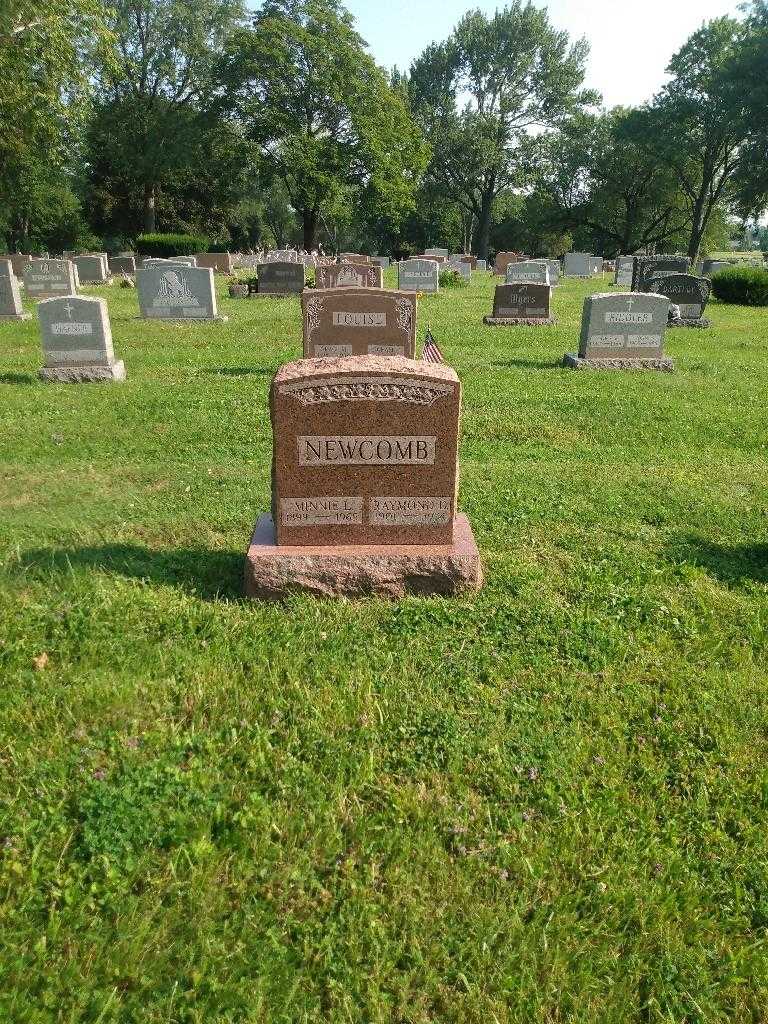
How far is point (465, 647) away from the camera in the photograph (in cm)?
361

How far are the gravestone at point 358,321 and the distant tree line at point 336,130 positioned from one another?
1625 centimetres

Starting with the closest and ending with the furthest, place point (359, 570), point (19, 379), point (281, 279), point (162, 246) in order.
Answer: point (359, 570) → point (19, 379) → point (281, 279) → point (162, 246)

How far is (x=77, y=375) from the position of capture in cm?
1011

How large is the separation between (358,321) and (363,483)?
582cm

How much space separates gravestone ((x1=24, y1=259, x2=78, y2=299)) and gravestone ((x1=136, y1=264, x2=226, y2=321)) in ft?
18.0

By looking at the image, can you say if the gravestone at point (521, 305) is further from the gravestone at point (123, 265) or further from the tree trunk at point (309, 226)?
the tree trunk at point (309, 226)

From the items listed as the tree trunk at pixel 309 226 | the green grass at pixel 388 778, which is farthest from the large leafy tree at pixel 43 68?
the green grass at pixel 388 778

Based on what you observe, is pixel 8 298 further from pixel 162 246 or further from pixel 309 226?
pixel 309 226

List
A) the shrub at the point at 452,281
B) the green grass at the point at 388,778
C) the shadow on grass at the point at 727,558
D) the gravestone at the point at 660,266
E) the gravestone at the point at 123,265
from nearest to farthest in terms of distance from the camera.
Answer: the green grass at the point at 388,778 → the shadow on grass at the point at 727,558 → the gravestone at the point at 660,266 → the shrub at the point at 452,281 → the gravestone at the point at 123,265

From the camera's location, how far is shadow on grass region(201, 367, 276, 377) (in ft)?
34.5

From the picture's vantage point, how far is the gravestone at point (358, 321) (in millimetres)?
9219

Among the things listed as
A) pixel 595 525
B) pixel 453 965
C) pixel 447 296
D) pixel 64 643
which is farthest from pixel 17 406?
pixel 447 296

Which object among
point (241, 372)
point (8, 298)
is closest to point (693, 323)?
point (241, 372)

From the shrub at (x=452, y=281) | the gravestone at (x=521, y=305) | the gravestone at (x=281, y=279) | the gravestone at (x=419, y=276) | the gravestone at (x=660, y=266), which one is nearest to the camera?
the gravestone at (x=521, y=305)
